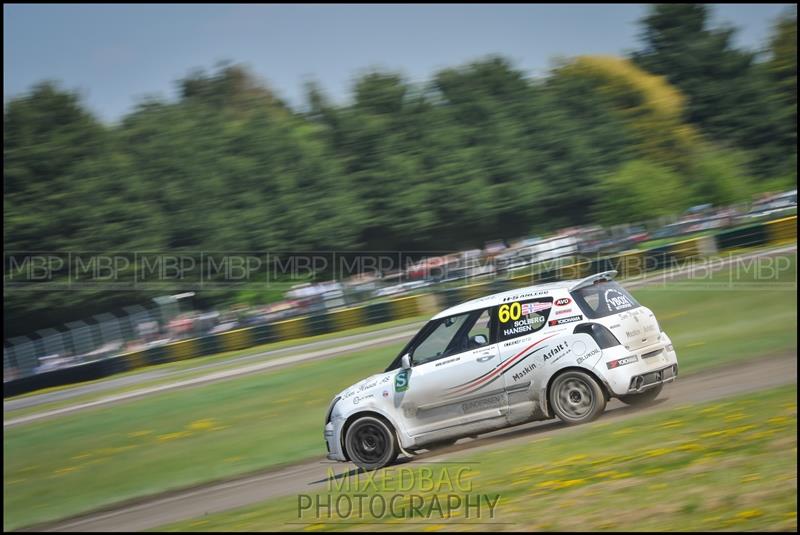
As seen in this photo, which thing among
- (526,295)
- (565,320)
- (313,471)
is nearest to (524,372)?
(565,320)

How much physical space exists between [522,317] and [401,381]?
60.3 inches

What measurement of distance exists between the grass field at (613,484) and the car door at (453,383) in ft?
1.46

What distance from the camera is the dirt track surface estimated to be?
32.5ft

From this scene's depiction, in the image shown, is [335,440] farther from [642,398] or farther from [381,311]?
[381,311]

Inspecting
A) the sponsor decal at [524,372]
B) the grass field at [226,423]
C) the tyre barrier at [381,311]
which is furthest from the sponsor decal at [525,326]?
the tyre barrier at [381,311]

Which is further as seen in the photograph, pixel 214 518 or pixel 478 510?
pixel 214 518

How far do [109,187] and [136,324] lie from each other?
67.6ft

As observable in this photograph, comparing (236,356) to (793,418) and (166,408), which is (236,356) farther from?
(793,418)

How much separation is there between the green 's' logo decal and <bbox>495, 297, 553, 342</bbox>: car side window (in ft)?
3.70

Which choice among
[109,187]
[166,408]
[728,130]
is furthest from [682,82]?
[166,408]

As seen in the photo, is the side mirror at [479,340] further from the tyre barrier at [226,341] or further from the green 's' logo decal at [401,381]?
the tyre barrier at [226,341]

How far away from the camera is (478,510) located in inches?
293

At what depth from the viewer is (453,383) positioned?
31.8ft

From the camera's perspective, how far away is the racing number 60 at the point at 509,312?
9.73m
